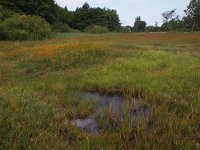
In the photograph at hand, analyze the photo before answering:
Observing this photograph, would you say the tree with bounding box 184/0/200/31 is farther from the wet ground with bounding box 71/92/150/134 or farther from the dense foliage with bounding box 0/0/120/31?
the wet ground with bounding box 71/92/150/134

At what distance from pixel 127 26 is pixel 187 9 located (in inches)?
2088

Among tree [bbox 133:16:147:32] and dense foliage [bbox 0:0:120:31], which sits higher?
dense foliage [bbox 0:0:120:31]

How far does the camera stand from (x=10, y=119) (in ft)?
17.5

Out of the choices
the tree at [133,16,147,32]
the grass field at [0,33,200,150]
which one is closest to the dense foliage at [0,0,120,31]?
the tree at [133,16,147,32]

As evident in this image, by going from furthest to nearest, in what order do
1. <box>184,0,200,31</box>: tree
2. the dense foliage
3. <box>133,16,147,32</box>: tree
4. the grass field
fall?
<box>133,16,147,32</box>: tree → <box>184,0,200,31</box>: tree → the dense foliage → the grass field

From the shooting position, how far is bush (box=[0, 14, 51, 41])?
33.1 meters

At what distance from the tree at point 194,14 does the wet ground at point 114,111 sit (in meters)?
85.6

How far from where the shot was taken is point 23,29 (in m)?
35.8

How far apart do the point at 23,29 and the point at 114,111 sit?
31491 mm

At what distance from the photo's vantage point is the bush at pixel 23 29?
3312 centimetres

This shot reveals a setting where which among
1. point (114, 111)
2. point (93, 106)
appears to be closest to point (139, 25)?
point (93, 106)

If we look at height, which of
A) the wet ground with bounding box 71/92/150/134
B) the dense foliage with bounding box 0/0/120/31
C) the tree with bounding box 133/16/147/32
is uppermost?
the dense foliage with bounding box 0/0/120/31

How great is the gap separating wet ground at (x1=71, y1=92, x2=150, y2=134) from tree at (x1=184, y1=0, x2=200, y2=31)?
85573 millimetres

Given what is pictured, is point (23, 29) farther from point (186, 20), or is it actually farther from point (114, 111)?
point (186, 20)
